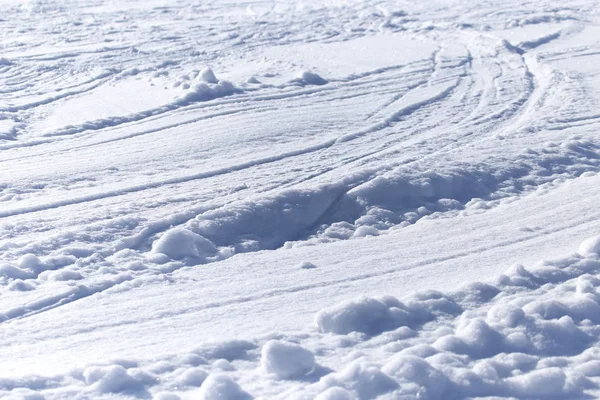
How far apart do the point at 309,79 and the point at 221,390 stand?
221 inches

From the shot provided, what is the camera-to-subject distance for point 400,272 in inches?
131

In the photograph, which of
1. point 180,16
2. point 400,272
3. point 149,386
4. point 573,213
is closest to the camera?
point 149,386

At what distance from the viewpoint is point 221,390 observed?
2.30 meters

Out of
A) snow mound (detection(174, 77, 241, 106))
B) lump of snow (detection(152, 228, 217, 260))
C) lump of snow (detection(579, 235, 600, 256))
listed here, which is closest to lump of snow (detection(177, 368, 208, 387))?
lump of snow (detection(152, 228, 217, 260))

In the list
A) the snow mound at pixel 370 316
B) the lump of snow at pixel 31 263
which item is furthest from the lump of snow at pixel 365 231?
the lump of snow at pixel 31 263

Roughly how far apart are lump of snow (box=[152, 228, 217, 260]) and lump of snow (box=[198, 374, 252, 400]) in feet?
4.11

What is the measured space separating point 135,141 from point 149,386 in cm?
348

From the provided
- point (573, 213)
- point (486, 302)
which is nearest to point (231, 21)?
point (573, 213)

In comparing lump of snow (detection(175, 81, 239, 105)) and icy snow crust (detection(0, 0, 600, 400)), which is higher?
lump of snow (detection(175, 81, 239, 105))

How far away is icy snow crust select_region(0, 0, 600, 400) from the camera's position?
8.14 ft

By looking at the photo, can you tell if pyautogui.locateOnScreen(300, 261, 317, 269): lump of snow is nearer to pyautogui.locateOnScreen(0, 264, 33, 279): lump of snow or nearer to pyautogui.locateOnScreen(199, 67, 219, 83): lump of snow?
pyautogui.locateOnScreen(0, 264, 33, 279): lump of snow

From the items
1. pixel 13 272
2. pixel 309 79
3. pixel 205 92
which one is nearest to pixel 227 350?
pixel 13 272

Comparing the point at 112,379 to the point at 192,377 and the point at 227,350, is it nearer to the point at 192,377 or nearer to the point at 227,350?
the point at 192,377

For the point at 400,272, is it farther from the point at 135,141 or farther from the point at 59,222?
the point at 135,141
